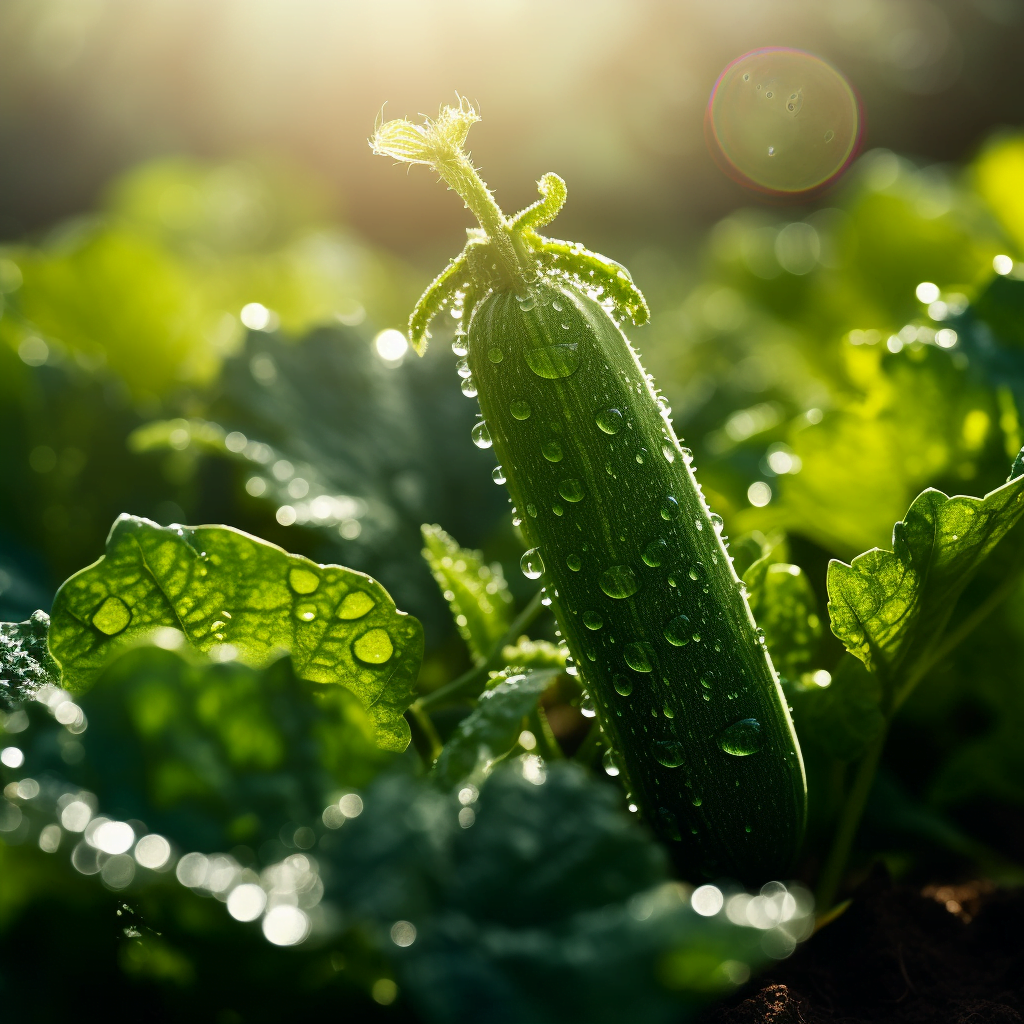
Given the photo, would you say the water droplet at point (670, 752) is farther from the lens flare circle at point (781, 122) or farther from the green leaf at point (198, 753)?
the lens flare circle at point (781, 122)

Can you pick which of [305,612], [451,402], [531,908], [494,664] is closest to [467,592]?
[494,664]

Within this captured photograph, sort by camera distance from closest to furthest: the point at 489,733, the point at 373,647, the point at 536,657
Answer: the point at 489,733 → the point at 373,647 → the point at 536,657

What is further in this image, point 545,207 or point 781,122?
point 781,122

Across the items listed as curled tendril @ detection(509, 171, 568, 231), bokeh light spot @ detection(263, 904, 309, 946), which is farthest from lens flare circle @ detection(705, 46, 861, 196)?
bokeh light spot @ detection(263, 904, 309, 946)

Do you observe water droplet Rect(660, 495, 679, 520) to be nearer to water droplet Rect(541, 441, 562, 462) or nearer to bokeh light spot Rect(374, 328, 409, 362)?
water droplet Rect(541, 441, 562, 462)

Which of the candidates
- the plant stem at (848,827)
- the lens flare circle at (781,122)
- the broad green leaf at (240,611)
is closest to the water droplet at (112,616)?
the broad green leaf at (240,611)

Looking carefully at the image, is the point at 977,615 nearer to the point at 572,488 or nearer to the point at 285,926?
the point at 572,488

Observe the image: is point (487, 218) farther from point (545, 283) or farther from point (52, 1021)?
point (52, 1021)
